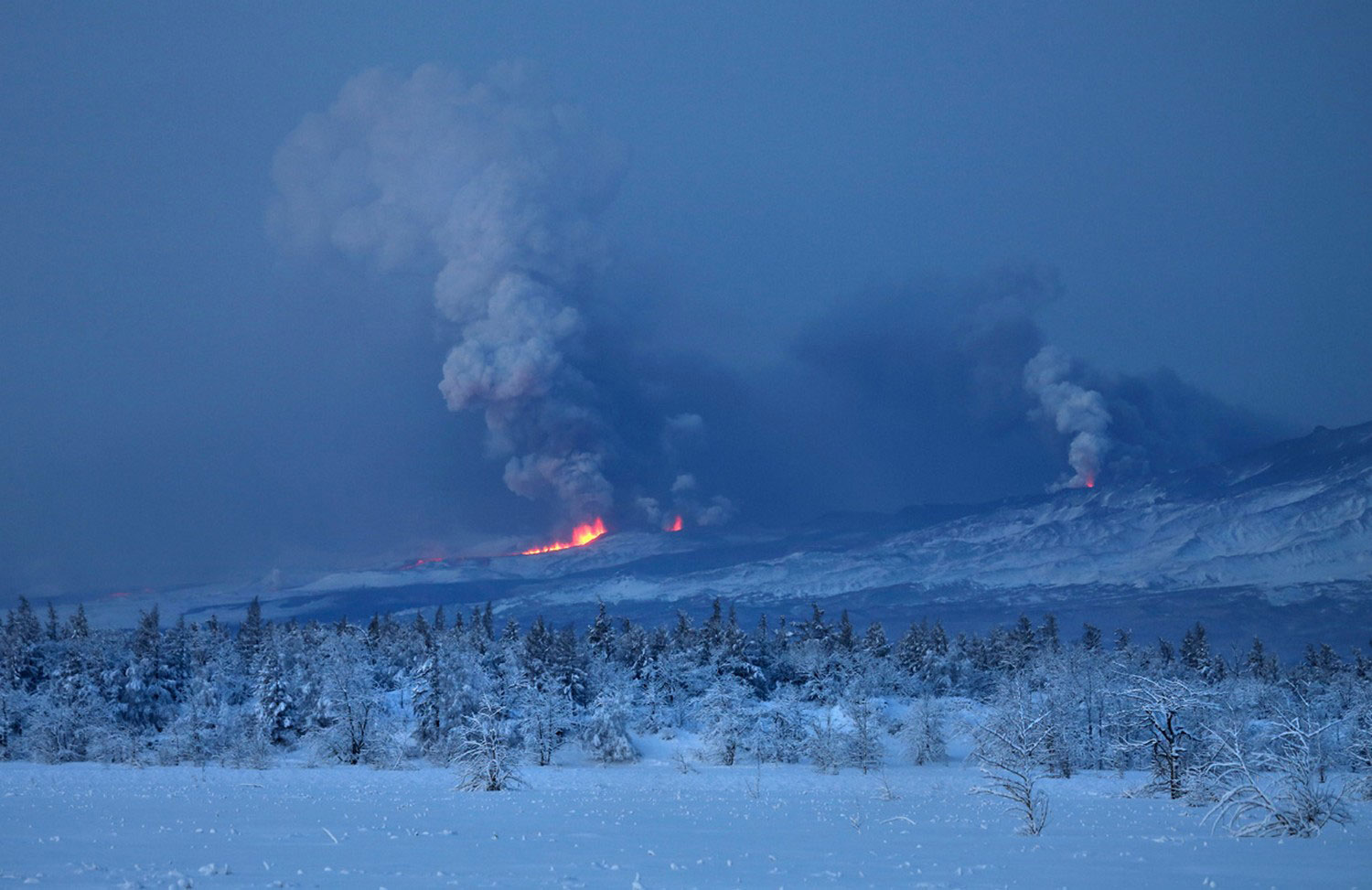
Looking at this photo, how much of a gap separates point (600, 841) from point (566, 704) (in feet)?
149

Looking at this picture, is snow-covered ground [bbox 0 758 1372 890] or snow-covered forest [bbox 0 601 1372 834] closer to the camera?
snow-covered ground [bbox 0 758 1372 890]

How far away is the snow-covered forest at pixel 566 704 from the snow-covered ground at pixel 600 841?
7.66 meters

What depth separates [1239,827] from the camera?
1019 inches

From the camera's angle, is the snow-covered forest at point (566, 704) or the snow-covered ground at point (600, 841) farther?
the snow-covered forest at point (566, 704)

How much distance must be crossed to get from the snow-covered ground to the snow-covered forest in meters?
7.66

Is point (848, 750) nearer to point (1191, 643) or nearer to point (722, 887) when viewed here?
point (722, 887)

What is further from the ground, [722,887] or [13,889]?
[13,889]

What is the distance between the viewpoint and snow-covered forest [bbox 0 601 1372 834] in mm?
57250

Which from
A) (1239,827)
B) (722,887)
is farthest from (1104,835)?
(722,887)

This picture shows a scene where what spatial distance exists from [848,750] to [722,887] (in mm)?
47992

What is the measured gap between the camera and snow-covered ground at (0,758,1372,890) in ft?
58.9

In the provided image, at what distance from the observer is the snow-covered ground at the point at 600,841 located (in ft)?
58.9

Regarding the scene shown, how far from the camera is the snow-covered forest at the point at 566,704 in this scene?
57250 mm

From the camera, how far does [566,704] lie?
68.9 metres
